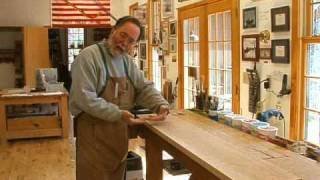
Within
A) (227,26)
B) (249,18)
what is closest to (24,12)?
(227,26)

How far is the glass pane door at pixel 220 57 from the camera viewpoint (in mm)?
5410

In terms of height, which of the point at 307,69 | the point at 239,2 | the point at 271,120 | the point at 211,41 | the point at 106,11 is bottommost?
the point at 271,120

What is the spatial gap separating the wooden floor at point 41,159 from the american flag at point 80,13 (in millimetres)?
3916

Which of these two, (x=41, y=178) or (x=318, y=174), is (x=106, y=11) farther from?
(x=318, y=174)

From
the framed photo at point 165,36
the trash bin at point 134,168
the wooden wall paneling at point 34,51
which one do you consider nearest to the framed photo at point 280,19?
the trash bin at point 134,168

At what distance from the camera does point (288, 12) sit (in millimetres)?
4027

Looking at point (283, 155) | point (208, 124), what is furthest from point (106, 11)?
point (283, 155)

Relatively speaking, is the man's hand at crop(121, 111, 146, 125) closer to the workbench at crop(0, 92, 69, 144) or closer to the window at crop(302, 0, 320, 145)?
the window at crop(302, 0, 320, 145)

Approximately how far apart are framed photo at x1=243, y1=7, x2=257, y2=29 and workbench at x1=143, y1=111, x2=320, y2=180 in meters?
1.96

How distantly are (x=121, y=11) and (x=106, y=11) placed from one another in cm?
47

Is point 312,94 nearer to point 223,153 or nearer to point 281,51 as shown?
point 281,51

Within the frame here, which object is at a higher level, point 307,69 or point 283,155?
point 307,69

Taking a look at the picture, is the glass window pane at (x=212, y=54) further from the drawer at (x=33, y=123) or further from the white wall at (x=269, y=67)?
the drawer at (x=33, y=123)

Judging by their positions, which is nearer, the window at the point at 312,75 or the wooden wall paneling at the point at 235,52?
the window at the point at 312,75
